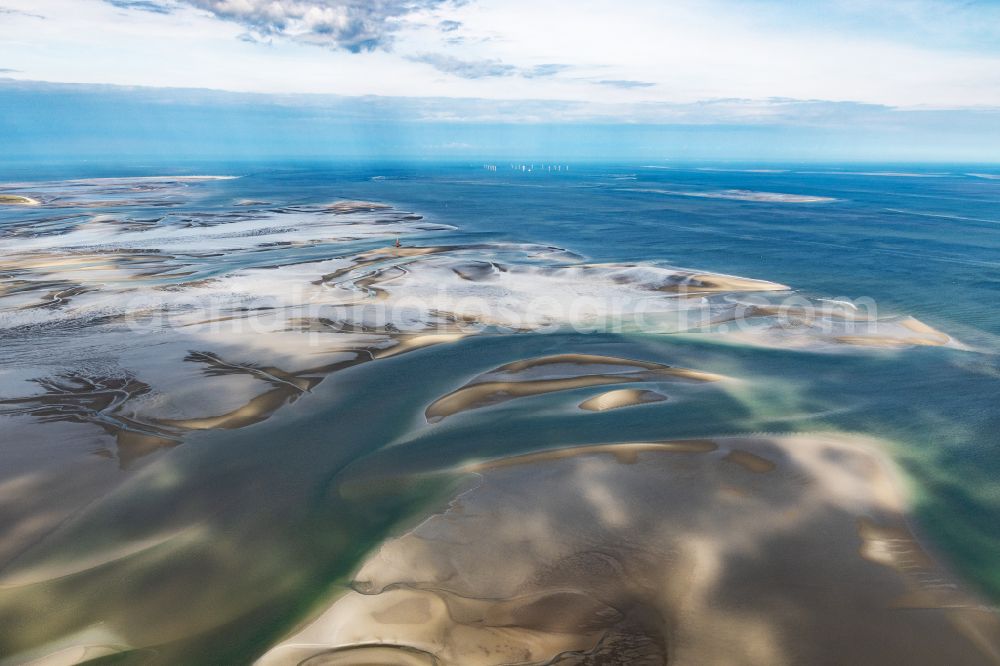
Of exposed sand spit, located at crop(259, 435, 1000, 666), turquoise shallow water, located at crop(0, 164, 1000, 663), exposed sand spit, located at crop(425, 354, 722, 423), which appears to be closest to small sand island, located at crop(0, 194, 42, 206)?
turquoise shallow water, located at crop(0, 164, 1000, 663)

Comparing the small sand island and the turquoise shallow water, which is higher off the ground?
the small sand island

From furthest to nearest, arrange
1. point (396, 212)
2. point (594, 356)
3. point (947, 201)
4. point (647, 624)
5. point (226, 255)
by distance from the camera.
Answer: point (947, 201) → point (396, 212) → point (226, 255) → point (594, 356) → point (647, 624)

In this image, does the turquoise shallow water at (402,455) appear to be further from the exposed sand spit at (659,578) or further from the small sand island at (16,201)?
the small sand island at (16,201)

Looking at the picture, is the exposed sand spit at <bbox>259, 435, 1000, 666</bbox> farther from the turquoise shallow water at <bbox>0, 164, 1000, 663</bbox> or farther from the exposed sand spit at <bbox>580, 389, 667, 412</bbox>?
the exposed sand spit at <bbox>580, 389, 667, 412</bbox>

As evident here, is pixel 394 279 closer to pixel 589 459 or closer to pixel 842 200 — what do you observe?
pixel 589 459

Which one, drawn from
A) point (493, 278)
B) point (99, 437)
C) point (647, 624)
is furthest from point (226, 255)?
point (647, 624)

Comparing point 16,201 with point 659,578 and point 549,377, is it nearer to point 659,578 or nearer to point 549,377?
point 549,377

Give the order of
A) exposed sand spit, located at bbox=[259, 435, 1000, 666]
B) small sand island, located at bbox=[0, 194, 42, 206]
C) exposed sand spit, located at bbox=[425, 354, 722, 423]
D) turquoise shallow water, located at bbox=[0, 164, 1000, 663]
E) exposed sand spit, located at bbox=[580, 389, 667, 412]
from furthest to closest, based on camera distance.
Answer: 1. small sand island, located at bbox=[0, 194, 42, 206]
2. exposed sand spit, located at bbox=[425, 354, 722, 423]
3. exposed sand spit, located at bbox=[580, 389, 667, 412]
4. turquoise shallow water, located at bbox=[0, 164, 1000, 663]
5. exposed sand spit, located at bbox=[259, 435, 1000, 666]

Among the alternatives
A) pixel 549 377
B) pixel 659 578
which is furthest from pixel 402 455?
pixel 659 578
